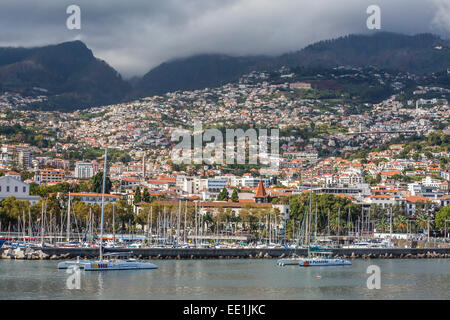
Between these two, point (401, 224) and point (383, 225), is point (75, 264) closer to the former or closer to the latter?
point (383, 225)

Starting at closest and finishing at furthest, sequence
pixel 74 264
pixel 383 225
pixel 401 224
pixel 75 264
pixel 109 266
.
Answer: pixel 109 266
pixel 75 264
pixel 74 264
pixel 383 225
pixel 401 224

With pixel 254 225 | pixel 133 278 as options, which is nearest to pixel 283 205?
pixel 254 225

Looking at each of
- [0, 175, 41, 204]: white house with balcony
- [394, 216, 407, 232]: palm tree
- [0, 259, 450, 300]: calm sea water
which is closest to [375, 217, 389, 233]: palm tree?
[394, 216, 407, 232]: palm tree

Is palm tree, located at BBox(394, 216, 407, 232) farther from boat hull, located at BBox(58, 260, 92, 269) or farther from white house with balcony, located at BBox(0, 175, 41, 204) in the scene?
boat hull, located at BBox(58, 260, 92, 269)

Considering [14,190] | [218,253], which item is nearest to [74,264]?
[218,253]

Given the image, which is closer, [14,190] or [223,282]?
[223,282]
